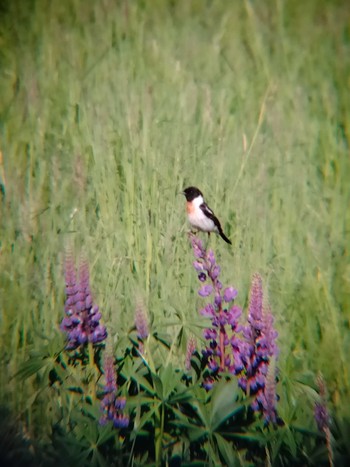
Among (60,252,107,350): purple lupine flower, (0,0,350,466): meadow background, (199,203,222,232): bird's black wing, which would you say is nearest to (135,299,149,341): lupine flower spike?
(60,252,107,350): purple lupine flower

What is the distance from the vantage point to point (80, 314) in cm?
205

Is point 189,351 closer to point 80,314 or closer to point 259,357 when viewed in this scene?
point 259,357

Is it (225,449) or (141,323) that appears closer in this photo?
(225,449)

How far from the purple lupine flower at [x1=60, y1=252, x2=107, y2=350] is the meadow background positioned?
0.84 ft

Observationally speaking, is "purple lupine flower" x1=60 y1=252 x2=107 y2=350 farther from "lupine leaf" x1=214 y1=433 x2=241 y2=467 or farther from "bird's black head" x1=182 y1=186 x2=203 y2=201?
"bird's black head" x1=182 y1=186 x2=203 y2=201

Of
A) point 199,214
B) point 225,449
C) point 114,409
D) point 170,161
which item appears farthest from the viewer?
point 170,161

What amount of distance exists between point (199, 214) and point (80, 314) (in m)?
0.69

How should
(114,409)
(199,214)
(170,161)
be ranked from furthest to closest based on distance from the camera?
1. (170,161)
2. (199,214)
3. (114,409)

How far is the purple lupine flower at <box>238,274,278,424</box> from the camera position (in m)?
1.92

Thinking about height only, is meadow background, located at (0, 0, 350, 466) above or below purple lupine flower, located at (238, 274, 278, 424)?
above

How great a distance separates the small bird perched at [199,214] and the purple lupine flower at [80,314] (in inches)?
25.1

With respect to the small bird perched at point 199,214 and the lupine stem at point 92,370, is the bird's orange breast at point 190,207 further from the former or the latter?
the lupine stem at point 92,370

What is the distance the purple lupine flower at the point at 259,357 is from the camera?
75.7 inches

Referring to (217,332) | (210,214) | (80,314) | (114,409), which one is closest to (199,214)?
(210,214)
